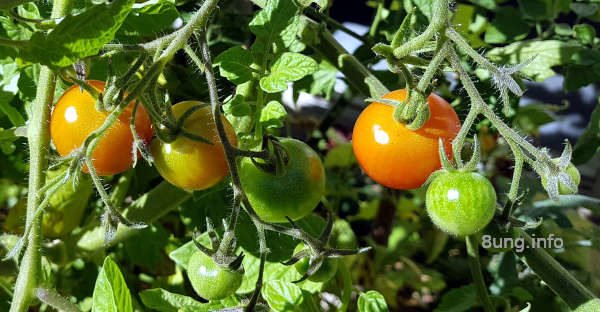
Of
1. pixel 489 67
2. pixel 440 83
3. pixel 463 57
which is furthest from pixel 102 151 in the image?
pixel 440 83

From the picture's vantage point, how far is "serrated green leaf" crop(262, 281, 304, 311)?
62cm

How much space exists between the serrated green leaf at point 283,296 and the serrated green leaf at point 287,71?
187 millimetres

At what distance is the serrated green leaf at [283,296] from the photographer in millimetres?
625

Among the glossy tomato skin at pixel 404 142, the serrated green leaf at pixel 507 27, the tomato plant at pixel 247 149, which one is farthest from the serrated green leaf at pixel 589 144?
the glossy tomato skin at pixel 404 142

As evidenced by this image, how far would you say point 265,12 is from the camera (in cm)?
67

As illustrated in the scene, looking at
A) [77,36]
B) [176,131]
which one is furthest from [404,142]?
[77,36]

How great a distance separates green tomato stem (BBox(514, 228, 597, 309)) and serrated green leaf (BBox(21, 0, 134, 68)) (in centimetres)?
48

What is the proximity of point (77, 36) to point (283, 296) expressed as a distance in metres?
0.31

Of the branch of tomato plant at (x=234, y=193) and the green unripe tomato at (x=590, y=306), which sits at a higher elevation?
the branch of tomato plant at (x=234, y=193)

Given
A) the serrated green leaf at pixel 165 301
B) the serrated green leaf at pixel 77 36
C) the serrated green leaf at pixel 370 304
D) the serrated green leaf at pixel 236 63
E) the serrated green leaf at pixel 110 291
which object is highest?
the serrated green leaf at pixel 77 36

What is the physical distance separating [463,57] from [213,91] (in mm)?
503

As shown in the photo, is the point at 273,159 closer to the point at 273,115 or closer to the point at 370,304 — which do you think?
the point at 273,115

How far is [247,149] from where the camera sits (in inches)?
26.4

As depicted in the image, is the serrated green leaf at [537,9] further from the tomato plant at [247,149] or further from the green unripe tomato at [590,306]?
the green unripe tomato at [590,306]
